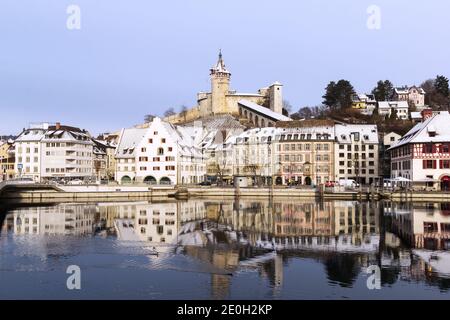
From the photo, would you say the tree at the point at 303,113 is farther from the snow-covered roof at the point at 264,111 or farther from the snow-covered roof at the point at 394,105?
the snow-covered roof at the point at 394,105

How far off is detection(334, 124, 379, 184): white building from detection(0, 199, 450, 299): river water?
42815mm

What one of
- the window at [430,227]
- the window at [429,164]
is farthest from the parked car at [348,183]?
the window at [430,227]

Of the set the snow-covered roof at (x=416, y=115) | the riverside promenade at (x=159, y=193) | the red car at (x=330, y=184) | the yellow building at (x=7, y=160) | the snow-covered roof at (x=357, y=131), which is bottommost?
the riverside promenade at (x=159, y=193)

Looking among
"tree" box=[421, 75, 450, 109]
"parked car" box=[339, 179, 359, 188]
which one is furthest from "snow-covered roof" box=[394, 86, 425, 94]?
"parked car" box=[339, 179, 359, 188]

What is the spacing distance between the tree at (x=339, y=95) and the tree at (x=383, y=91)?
14051 mm

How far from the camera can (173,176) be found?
99000 mm

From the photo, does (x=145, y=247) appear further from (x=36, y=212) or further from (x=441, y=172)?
(x=441, y=172)

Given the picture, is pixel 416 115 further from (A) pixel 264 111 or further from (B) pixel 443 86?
(A) pixel 264 111

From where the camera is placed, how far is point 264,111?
140125 millimetres

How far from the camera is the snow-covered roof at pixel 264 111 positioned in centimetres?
13325

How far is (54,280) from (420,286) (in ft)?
53.8

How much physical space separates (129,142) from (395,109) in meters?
68.4

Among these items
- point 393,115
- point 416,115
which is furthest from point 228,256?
point 416,115
